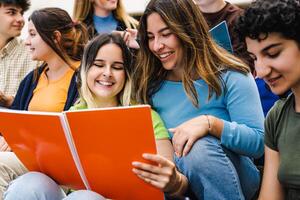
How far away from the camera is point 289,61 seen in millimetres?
984

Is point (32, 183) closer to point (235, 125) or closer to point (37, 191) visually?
point (37, 191)

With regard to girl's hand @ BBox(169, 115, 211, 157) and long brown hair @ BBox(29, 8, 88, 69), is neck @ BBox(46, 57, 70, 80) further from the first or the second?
girl's hand @ BBox(169, 115, 211, 157)

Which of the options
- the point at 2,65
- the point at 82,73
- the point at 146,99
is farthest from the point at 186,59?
the point at 2,65

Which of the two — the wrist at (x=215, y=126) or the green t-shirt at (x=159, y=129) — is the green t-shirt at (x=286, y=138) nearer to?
the wrist at (x=215, y=126)

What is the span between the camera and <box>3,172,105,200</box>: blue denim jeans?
43.6 inches

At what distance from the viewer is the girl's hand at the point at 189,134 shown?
1117mm

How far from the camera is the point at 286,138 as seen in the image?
1053 mm

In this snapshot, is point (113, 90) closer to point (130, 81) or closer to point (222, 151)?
point (130, 81)

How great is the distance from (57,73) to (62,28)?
0.17 meters

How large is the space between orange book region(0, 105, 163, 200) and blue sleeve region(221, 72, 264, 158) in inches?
9.5

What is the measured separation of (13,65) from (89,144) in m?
1.14

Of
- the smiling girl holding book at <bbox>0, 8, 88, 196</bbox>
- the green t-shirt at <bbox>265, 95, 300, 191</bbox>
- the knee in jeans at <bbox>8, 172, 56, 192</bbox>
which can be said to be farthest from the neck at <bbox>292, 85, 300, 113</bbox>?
the smiling girl holding book at <bbox>0, 8, 88, 196</bbox>

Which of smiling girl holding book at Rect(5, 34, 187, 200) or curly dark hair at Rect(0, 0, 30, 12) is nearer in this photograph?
smiling girl holding book at Rect(5, 34, 187, 200)

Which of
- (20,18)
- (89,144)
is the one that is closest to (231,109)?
(89,144)
